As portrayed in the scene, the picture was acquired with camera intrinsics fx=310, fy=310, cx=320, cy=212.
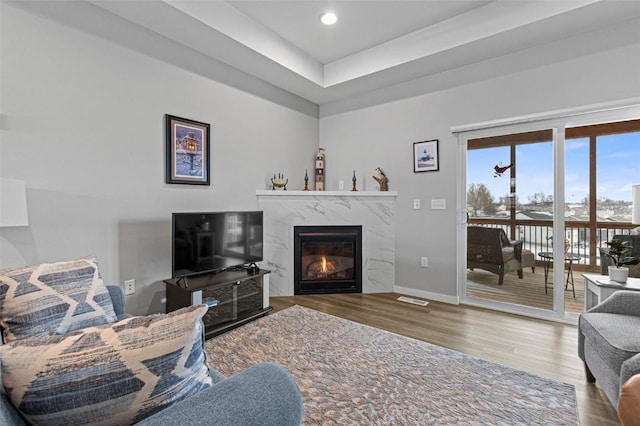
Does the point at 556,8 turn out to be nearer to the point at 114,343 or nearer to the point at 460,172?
the point at 460,172

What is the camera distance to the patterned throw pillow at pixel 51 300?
1.26 m

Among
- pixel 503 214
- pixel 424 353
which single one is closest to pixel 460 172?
pixel 503 214

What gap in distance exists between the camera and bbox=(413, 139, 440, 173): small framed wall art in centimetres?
363

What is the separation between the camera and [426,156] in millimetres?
3699

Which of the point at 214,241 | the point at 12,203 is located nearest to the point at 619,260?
the point at 214,241

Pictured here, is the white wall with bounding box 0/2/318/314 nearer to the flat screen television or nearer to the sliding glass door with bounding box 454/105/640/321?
the flat screen television

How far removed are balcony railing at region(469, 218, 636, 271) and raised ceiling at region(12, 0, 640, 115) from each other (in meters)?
1.58

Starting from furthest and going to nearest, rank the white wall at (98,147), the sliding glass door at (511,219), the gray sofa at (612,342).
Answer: the sliding glass door at (511,219) → the white wall at (98,147) → the gray sofa at (612,342)

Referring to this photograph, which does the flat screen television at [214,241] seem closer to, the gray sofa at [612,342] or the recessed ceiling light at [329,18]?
the recessed ceiling light at [329,18]

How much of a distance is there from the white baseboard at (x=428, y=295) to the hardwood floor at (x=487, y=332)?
0.36 ft

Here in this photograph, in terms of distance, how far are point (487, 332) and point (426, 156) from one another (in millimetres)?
1989

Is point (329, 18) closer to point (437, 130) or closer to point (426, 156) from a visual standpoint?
point (437, 130)

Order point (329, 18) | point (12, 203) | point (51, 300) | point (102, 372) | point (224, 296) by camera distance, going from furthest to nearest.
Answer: point (329, 18) < point (224, 296) < point (12, 203) < point (51, 300) < point (102, 372)

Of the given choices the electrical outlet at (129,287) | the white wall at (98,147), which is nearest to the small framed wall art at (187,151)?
the white wall at (98,147)
